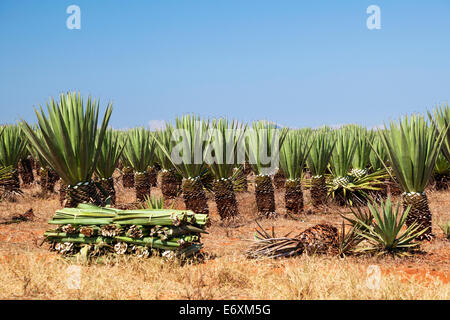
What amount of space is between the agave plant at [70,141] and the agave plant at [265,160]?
171 inches

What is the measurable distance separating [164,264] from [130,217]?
91cm

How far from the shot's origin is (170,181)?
13500 millimetres

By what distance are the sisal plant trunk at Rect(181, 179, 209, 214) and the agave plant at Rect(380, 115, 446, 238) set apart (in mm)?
4068

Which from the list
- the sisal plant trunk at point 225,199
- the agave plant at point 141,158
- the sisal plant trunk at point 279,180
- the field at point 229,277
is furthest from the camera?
the sisal plant trunk at point 279,180

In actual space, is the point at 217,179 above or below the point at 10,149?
below

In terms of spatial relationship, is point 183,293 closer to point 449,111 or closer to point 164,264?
point 164,264

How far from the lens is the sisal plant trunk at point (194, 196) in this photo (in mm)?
9680

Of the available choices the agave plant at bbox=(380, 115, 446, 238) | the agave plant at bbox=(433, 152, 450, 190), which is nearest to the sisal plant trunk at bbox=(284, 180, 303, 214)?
the agave plant at bbox=(380, 115, 446, 238)

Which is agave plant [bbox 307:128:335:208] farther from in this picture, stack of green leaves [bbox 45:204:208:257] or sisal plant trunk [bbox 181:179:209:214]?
stack of green leaves [bbox 45:204:208:257]


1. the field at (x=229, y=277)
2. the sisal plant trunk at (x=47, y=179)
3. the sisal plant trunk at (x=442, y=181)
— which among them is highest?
the sisal plant trunk at (x=47, y=179)

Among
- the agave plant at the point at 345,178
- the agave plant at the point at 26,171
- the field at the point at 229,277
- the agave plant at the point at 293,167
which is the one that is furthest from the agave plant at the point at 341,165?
the agave plant at the point at 26,171

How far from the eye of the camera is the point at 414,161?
281 inches

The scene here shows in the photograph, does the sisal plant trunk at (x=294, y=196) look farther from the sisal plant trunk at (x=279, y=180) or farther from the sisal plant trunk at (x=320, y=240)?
the sisal plant trunk at (x=320, y=240)
